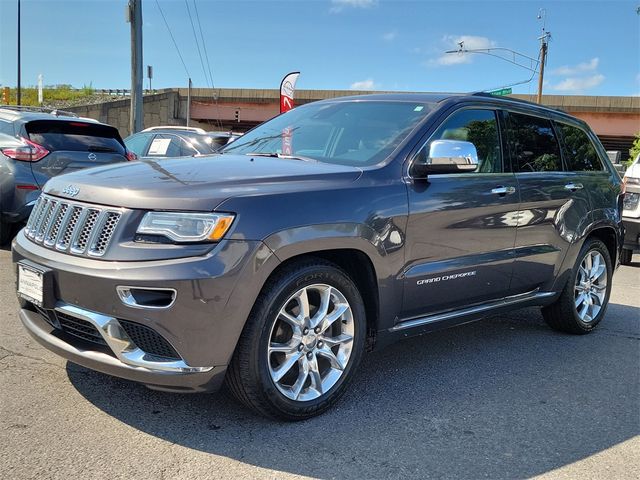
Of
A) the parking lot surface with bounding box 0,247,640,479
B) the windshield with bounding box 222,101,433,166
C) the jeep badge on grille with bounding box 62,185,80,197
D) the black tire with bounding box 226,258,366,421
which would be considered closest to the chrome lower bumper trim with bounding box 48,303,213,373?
the black tire with bounding box 226,258,366,421

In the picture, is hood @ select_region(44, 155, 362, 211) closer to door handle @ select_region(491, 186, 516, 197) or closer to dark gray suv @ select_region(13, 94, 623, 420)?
dark gray suv @ select_region(13, 94, 623, 420)

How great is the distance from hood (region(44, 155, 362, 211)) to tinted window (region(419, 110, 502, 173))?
92cm

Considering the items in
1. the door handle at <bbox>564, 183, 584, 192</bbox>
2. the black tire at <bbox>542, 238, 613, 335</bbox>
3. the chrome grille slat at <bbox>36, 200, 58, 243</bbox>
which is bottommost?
the black tire at <bbox>542, 238, 613, 335</bbox>

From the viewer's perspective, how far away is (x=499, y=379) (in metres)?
3.98

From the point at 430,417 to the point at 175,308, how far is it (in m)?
1.54

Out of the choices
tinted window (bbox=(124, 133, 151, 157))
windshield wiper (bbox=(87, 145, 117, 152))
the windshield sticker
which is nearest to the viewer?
windshield wiper (bbox=(87, 145, 117, 152))

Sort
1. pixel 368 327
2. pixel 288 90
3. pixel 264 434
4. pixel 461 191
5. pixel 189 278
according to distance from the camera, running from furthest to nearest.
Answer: pixel 288 90 → pixel 461 191 → pixel 368 327 → pixel 264 434 → pixel 189 278

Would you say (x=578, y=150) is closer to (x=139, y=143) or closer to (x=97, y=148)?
(x=97, y=148)

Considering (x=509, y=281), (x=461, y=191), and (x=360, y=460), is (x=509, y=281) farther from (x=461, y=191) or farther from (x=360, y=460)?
(x=360, y=460)

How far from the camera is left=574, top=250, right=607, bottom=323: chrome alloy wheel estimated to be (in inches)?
202

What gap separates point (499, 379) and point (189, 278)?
7.58ft

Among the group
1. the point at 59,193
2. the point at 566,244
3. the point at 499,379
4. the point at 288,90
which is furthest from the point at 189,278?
the point at 288,90

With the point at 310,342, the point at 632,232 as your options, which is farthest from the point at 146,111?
the point at 310,342

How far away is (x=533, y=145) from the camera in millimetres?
4668
